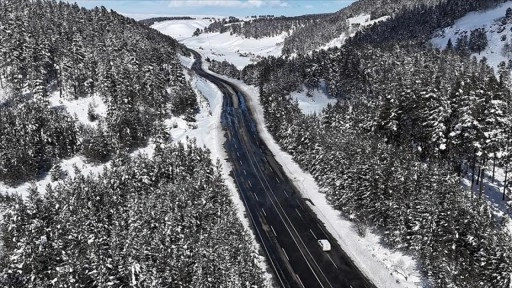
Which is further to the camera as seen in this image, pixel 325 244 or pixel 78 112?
pixel 78 112

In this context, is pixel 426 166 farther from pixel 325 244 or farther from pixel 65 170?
pixel 65 170

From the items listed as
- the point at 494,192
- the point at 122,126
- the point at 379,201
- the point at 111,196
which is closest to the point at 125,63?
the point at 122,126

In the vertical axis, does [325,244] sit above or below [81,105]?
below

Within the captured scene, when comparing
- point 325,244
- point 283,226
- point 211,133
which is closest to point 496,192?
point 325,244

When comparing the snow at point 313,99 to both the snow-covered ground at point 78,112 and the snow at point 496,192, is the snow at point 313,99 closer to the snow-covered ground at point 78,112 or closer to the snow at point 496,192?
the snow at point 496,192

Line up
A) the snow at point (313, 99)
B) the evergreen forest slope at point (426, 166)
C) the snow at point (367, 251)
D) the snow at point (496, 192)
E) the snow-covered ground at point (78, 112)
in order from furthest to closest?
the snow at point (313, 99)
the snow-covered ground at point (78, 112)
the snow at point (496, 192)
the snow at point (367, 251)
the evergreen forest slope at point (426, 166)

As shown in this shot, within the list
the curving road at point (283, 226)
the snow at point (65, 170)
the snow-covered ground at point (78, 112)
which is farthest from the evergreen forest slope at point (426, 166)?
the snow-covered ground at point (78, 112)

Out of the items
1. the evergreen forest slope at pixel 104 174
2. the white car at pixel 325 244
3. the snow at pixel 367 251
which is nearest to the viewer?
the evergreen forest slope at pixel 104 174
